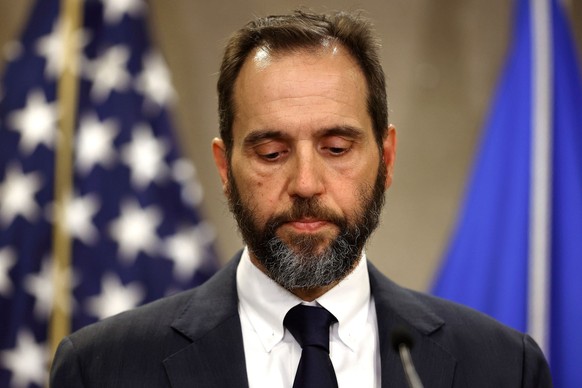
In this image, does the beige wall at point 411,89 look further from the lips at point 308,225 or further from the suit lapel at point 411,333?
the lips at point 308,225

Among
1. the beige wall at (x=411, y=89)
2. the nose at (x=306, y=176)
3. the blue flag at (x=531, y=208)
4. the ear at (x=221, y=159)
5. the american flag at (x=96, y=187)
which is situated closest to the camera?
the nose at (x=306, y=176)

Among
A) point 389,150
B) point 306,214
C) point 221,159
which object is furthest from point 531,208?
point 306,214

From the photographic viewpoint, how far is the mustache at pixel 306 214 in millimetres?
1886

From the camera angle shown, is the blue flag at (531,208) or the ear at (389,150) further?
the blue flag at (531,208)

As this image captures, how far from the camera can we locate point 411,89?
157 inches

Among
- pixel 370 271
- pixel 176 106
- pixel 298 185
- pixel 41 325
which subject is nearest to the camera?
pixel 298 185

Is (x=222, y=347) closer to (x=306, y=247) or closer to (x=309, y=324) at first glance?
(x=309, y=324)

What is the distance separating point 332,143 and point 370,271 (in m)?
0.45

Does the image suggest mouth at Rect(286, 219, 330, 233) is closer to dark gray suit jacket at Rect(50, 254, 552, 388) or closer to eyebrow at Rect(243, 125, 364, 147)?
eyebrow at Rect(243, 125, 364, 147)

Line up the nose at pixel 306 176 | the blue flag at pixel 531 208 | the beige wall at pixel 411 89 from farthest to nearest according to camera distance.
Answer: the beige wall at pixel 411 89, the blue flag at pixel 531 208, the nose at pixel 306 176

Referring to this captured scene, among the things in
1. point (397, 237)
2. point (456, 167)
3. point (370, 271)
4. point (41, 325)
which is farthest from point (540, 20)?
point (41, 325)

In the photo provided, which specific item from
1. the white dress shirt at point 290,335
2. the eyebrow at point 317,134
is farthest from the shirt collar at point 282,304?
the eyebrow at point 317,134

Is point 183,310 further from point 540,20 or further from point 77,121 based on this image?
point 540,20

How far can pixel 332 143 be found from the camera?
197cm
